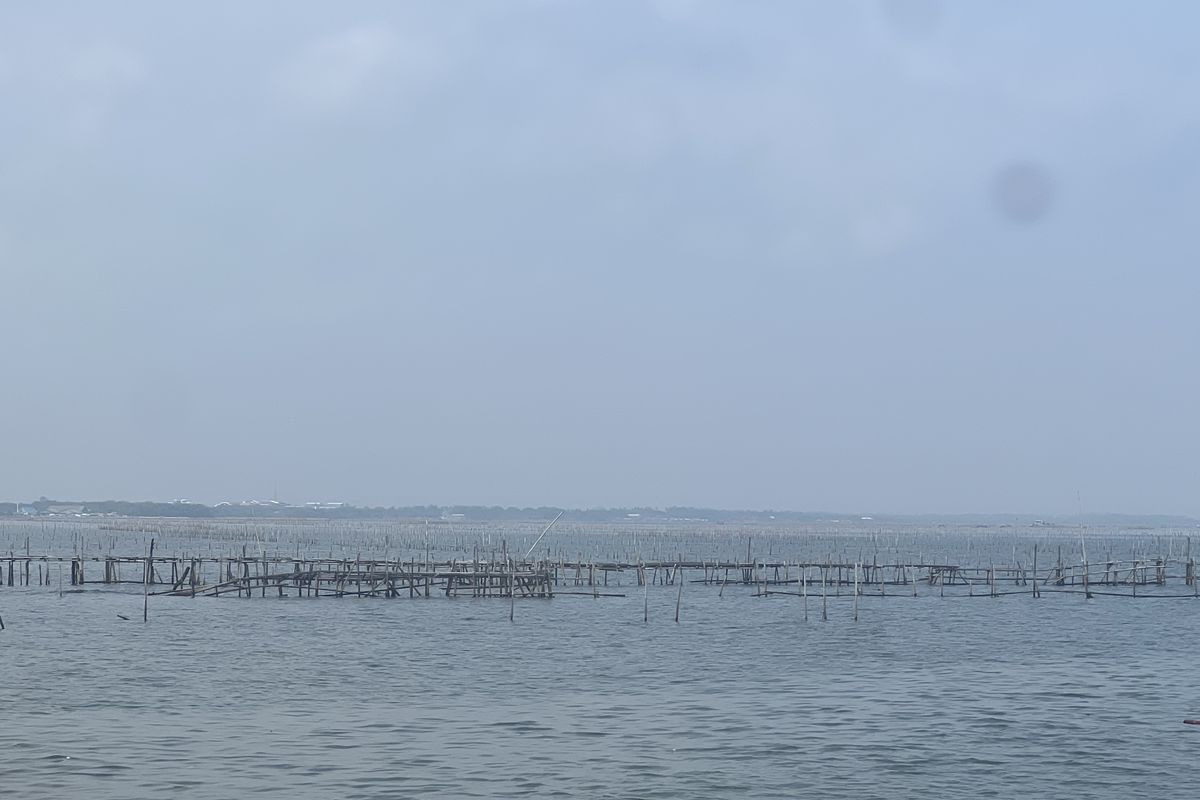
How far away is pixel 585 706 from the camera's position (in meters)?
24.1

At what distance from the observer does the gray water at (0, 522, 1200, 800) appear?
18.2m

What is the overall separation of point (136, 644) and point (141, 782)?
16468mm

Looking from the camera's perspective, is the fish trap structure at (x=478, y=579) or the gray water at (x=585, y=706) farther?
the fish trap structure at (x=478, y=579)

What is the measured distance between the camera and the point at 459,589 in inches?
2080

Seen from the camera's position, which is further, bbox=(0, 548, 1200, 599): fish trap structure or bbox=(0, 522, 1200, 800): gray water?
bbox=(0, 548, 1200, 599): fish trap structure

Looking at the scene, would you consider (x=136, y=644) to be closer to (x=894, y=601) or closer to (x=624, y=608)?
(x=624, y=608)

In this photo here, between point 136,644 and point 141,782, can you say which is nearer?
point 141,782

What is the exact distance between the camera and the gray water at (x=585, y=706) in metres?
18.2

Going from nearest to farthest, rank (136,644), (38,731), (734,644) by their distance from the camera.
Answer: (38,731) → (136,644) → (734,644)

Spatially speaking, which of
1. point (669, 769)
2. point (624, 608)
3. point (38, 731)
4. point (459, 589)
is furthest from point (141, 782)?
point (459, 589)

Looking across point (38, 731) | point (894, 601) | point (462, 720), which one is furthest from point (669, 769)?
point (894, 601)

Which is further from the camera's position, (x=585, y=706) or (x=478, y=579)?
(x=478, y=579)

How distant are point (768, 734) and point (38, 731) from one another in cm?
1220

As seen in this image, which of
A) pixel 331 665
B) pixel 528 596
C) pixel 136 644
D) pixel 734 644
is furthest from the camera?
pixel 528 596
